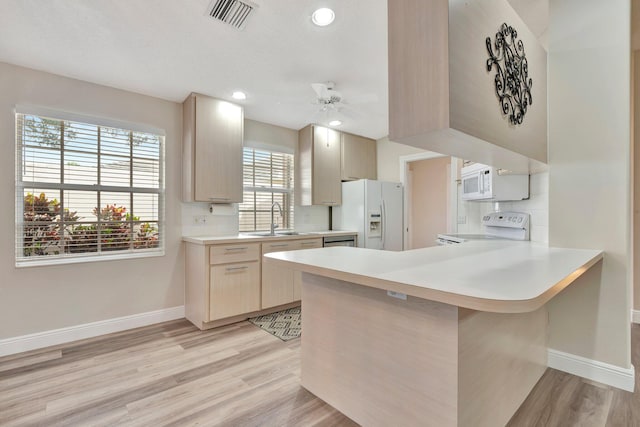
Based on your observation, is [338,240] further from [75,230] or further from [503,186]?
[75,230]

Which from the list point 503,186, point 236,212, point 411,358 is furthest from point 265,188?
point 411,358

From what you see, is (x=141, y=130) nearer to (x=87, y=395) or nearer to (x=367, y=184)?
(x=87, y=395)

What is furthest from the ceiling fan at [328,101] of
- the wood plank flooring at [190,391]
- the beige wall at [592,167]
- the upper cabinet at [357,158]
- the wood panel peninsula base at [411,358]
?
the wood plank flooring at [190,391]

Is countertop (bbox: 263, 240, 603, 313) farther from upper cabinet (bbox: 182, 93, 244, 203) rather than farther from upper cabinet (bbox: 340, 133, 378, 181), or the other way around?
upper cabinet (bbox: 340, 133, 378, 181)

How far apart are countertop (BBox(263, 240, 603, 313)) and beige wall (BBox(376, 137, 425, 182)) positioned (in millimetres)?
2965

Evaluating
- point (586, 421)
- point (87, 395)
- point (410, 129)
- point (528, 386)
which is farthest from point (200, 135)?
point (586, 421)

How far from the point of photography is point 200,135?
10.4ft

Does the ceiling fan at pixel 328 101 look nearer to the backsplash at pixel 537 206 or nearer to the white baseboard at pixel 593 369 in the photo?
the backsplash at pixel 537 206

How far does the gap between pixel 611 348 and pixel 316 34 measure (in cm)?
301

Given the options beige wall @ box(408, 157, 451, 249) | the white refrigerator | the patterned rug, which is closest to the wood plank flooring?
the patterned rug

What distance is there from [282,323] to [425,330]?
2.16m

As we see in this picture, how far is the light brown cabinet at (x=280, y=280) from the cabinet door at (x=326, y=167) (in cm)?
80

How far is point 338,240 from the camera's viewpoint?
409 centimetres

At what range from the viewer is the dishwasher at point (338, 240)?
154 inches
